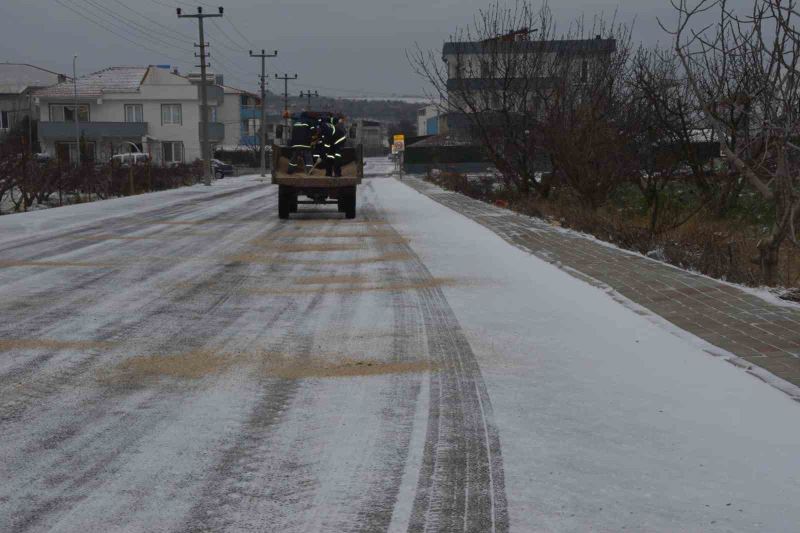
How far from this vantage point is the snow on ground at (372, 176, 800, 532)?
14.2ft

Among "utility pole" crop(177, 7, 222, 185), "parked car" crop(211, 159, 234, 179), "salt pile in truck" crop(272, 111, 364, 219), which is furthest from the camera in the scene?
"parked car" crop(211, 159, 234, 179)

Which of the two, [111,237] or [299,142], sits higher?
[299,142]

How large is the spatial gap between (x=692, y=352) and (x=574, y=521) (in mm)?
3729

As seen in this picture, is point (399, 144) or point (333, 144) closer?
point (333, 144)

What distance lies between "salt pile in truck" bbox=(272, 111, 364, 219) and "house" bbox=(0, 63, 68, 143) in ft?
224

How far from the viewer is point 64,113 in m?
81.8

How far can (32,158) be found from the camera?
2862 cm

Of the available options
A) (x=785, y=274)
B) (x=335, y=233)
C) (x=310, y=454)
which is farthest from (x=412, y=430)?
(x=335, y=233)

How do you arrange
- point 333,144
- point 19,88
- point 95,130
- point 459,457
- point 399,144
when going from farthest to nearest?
1. point 19,88
2. point 95,130
3. point 399,144
4. point 333,144
5. point 459,457

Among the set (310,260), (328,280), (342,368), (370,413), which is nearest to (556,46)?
(310,260)

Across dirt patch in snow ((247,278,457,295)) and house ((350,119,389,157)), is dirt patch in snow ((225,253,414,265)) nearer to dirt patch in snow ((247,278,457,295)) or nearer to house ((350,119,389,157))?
dirt patch in snow ((247,278,457,295))

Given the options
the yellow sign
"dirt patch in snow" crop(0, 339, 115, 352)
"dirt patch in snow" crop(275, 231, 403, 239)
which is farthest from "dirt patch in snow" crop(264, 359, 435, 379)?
the yellow sign

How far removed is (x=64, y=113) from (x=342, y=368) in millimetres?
81014

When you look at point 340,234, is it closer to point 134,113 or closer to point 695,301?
point 695,301
